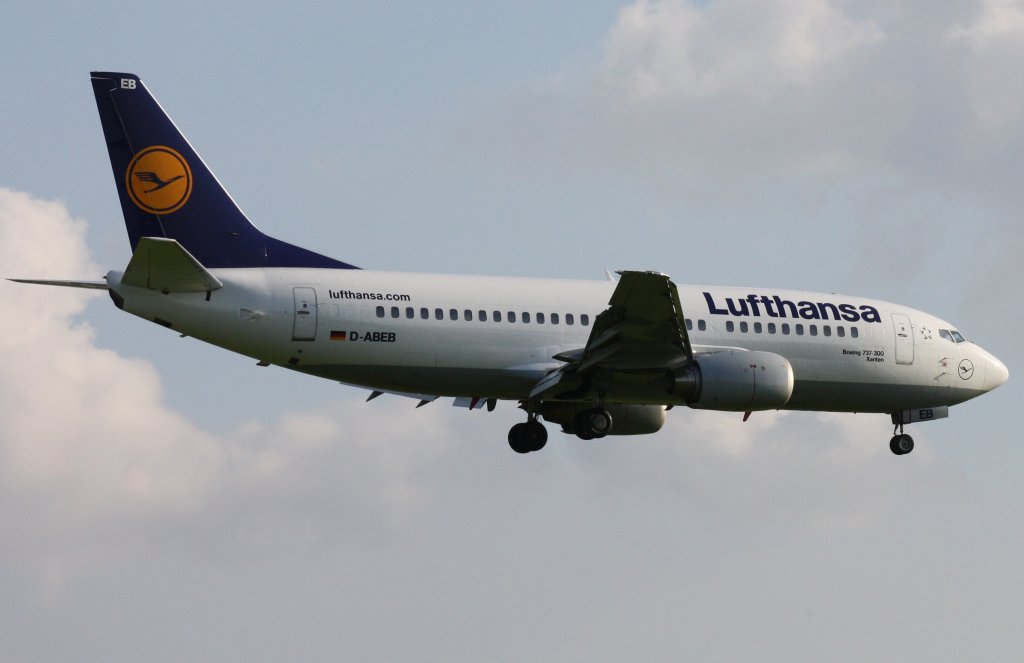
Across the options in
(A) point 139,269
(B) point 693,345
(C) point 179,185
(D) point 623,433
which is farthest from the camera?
(D) point 623,433

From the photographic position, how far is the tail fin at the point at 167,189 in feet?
111

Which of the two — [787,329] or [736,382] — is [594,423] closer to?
[736,382]

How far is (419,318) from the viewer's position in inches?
1367

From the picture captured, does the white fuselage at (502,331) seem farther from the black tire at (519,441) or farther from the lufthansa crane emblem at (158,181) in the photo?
the black tire at (519,441)

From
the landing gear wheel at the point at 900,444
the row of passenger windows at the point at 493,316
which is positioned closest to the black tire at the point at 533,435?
the row of passenger windows at the point at 493,316

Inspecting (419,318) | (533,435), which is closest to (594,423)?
(533,435)

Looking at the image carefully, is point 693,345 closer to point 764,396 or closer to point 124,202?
point 764,396

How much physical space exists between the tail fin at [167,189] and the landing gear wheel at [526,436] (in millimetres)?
7471

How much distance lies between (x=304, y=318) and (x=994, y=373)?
59.4 ft

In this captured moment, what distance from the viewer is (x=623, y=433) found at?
40.5 meters

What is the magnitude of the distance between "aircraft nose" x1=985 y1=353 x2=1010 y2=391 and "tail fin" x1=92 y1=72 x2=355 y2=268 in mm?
17589

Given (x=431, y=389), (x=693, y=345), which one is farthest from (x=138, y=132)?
(x=693, y=345)

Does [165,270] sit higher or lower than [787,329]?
lower

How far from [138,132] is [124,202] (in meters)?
1.52
